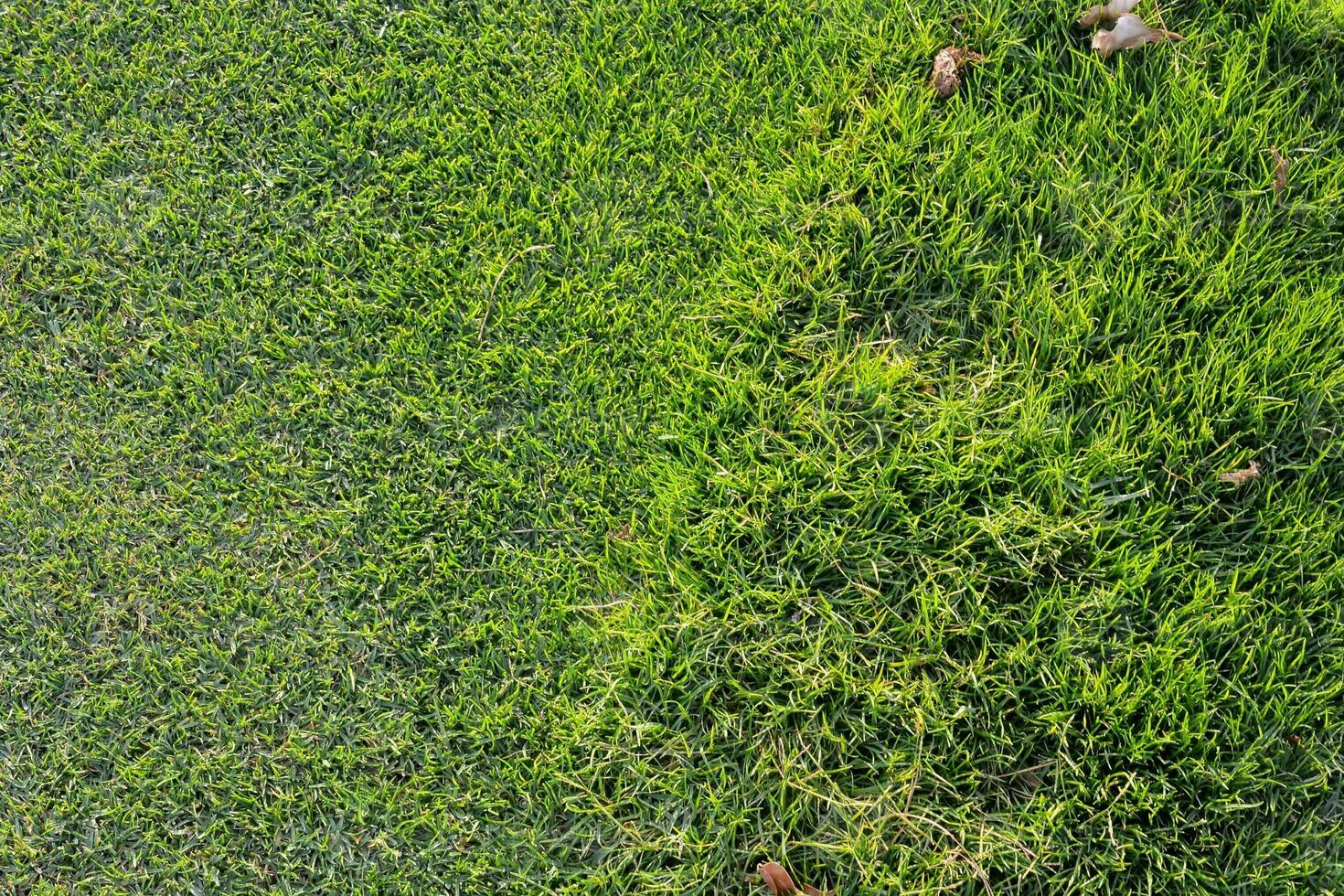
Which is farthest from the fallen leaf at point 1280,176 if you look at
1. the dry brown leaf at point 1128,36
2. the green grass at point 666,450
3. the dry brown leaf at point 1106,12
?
the dry brown leaf at point 1106,12

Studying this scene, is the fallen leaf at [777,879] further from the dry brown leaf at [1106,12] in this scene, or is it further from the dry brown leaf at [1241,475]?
the dry brown leaf at [1106,12]

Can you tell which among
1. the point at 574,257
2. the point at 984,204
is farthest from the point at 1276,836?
the point at 574,257

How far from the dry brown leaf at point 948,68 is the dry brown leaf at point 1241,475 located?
1.18 meters

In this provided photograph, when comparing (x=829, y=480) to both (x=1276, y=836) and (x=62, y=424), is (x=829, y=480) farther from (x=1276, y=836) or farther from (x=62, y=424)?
(x=62, y=424)

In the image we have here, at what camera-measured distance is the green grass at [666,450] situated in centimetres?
182

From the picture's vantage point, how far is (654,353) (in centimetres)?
218

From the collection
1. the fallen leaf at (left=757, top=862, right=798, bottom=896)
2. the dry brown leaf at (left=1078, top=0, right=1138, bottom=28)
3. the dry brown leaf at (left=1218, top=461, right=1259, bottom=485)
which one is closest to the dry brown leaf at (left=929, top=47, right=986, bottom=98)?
the dry brown leaf at (left=1078, top=0, right=1138, bottom=28)

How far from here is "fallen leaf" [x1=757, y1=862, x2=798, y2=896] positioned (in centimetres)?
176

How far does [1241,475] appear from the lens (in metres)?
1.93

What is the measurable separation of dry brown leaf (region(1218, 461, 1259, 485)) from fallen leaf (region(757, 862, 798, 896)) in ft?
4.23

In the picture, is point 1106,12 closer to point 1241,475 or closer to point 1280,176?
point 1280,176

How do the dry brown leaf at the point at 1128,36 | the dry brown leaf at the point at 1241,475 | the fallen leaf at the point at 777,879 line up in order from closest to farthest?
the fallen leaf at the point at 777,879, the dry brown leaf at the point at 1241,475, the dry brown leaf at the point at 1128,36

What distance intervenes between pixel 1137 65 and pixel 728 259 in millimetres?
1188

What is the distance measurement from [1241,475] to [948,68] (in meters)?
1.25
